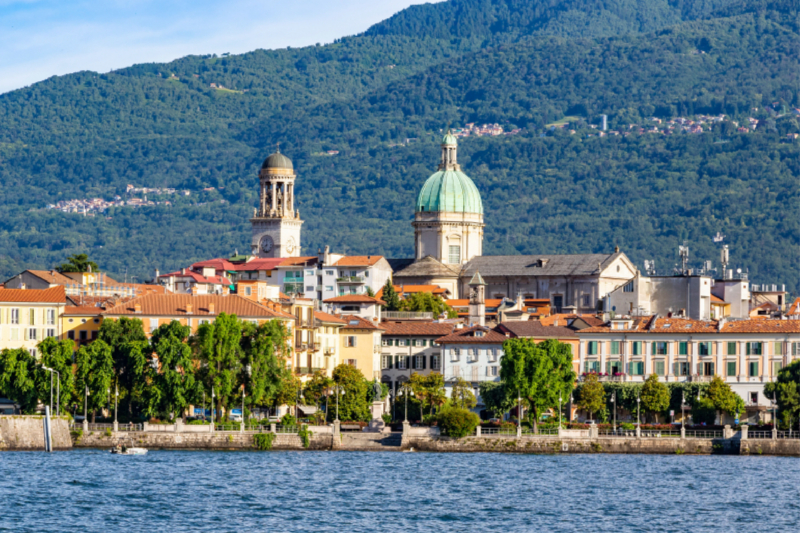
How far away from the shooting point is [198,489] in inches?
3250

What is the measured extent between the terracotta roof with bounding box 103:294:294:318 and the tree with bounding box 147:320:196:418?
1106 cm

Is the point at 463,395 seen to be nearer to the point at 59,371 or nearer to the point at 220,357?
the point at 220,357

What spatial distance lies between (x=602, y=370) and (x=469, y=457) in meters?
26.2

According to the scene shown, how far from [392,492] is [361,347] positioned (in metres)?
50.4

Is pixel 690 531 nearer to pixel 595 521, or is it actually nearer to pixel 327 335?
pixel 595 521

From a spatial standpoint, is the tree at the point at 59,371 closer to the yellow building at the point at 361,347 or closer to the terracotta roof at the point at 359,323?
the yellow building at the point at 361,347

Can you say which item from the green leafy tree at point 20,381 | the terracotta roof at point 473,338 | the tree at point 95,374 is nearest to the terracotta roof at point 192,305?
the tree at point 95,374

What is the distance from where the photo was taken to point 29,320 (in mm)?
121188

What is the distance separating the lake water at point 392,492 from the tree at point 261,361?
22.6 feet

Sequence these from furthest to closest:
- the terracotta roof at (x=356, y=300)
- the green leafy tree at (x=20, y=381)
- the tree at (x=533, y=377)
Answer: the terracotta roof at (x=356, y=300)
the tree at (x=533, y=377)
the green leafy tree at (x=20, y=381)

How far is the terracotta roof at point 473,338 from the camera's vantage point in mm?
128125

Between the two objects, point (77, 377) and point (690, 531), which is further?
point (77, 377)

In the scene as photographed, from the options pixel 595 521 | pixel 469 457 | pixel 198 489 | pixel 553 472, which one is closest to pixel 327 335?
pixel 469 457

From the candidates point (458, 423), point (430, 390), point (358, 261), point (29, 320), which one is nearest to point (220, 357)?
point (458, 423)
